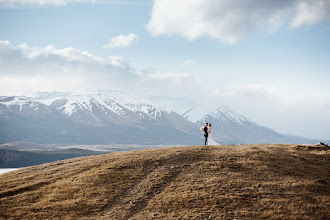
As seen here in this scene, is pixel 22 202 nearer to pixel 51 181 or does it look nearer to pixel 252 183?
pixel 51 181

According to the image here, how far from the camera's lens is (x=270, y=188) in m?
29.6

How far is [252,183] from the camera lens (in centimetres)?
3083

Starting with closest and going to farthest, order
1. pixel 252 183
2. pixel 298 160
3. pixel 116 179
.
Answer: pixel 252 183, pixel 116 179, pixel 298 160

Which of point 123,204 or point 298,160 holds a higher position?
point 298,160

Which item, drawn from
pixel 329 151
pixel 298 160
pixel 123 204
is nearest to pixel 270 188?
pixel 298 160

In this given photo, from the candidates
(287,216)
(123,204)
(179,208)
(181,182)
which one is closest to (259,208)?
(287,216)

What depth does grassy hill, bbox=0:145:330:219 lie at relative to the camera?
85.3 ft

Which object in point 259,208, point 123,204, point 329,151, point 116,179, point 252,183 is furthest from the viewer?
point 329,151

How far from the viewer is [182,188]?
30578mm

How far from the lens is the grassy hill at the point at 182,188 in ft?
85.3

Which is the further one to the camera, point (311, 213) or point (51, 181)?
point (51, 181)

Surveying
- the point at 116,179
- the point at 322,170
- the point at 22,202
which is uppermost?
the point at 322,170

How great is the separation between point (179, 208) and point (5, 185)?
24176 millimetres

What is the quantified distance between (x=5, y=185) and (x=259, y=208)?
103 ft
